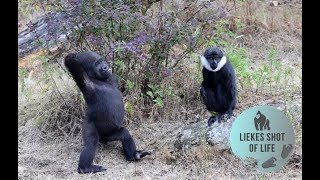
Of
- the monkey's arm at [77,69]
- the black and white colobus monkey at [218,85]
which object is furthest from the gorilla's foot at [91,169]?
the black and white colobus monkey at [218,85]

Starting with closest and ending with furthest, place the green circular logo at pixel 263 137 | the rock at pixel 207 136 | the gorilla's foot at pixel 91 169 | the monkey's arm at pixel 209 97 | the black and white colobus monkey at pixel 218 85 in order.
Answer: the green circular logo at pixel 263 137 → the gorilla's foot at pixel 91 169 → the rock at pixel 207 136 → the black and white colobus monkey at pixel 218 85 → the monkey's arm at pixel 209 97

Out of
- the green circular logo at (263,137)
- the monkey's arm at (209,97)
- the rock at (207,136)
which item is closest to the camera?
the green circular logo at (263,137)

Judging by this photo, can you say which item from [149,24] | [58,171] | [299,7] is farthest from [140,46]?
[299,7]

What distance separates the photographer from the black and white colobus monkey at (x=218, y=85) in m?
6.55

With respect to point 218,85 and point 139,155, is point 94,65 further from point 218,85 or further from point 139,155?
point 218,85

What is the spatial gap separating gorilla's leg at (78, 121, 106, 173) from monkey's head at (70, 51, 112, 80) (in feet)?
1.92

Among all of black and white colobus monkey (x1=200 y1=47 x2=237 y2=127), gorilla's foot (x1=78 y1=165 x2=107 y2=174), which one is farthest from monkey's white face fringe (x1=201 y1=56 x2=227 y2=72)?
gorilla's foot (x1=78 y1=165 x2=107 y2=174)

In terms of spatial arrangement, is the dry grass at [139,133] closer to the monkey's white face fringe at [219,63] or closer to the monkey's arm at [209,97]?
the monkey's arm at [209,97]

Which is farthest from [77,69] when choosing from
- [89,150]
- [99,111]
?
[89,150]

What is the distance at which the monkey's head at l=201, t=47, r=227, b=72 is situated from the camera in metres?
6.50

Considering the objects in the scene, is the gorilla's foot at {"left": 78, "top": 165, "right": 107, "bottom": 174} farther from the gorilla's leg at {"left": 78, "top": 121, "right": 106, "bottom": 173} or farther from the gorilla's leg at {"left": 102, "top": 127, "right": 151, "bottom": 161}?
the gorilla's leg at {"left": 102, "top": 127, "right": 151, "bottom": 161}

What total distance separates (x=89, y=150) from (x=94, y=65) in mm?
991

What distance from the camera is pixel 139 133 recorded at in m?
7.28

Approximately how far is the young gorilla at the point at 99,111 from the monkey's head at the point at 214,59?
115 centimetres
